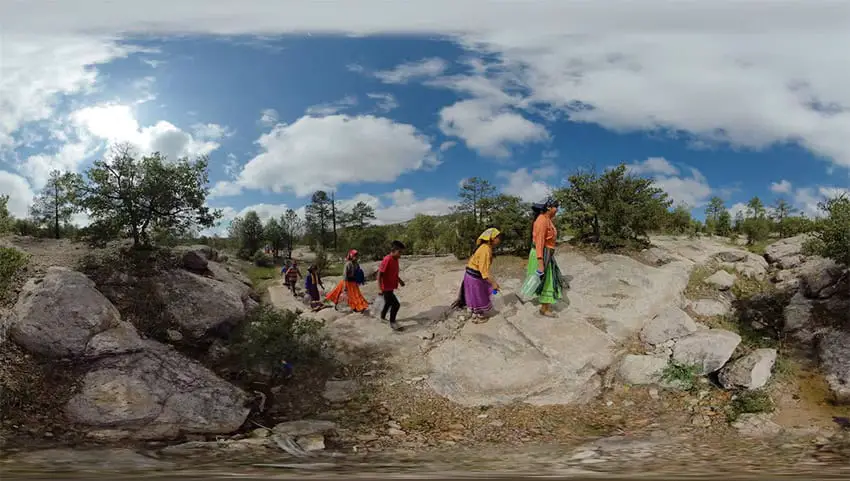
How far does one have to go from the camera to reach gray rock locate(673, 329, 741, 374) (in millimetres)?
6062

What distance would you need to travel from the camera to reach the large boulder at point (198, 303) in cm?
731

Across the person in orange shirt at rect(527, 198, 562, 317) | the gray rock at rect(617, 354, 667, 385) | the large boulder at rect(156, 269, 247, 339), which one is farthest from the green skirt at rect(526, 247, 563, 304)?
the large boulder at rect(156, 269, 247, 339)

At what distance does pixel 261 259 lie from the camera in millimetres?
10930

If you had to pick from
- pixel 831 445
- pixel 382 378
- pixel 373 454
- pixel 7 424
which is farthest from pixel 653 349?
pixel 7 424

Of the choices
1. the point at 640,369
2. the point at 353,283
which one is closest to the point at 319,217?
the point at 353,283

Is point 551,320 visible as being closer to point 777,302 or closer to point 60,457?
point 777,302

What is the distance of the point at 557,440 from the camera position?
4.89 meters

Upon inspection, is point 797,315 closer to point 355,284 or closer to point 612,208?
point 612,208

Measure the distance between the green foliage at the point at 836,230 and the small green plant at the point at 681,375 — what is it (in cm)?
364

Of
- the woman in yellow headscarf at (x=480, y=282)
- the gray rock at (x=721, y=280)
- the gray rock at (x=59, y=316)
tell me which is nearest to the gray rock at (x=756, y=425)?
the woman in yellow headscarf at (x=480, y=282)

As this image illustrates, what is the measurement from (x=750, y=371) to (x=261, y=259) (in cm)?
975

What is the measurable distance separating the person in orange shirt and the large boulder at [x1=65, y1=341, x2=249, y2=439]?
204 inches

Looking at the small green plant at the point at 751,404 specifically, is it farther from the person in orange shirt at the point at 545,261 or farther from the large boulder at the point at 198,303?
the large boulder at the point at 198,303

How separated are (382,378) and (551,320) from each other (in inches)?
125
